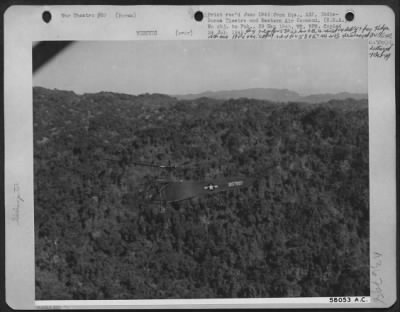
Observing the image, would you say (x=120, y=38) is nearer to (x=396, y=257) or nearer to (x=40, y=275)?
(x=40, y=275)

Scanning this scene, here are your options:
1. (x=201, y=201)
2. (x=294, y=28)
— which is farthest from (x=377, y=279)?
(x=294, y=28)

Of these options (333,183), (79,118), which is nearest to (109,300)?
(79,118)

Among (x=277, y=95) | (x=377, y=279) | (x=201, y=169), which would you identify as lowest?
(x=377, y=279)

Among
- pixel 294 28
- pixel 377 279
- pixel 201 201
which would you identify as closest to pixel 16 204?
pixel 201 201

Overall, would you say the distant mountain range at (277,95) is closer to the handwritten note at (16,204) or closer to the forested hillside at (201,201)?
the forested hillside at (201,201)

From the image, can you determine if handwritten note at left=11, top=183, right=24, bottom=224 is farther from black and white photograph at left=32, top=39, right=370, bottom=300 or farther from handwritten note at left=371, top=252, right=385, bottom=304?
handwritten note at left=371, top=252, right=385, bottom=304

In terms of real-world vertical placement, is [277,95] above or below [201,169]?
above

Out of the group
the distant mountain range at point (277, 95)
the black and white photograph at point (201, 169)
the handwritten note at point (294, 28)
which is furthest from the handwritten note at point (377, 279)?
the handwritten note at point (294, 28)

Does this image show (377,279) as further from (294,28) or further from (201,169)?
(294,28)
